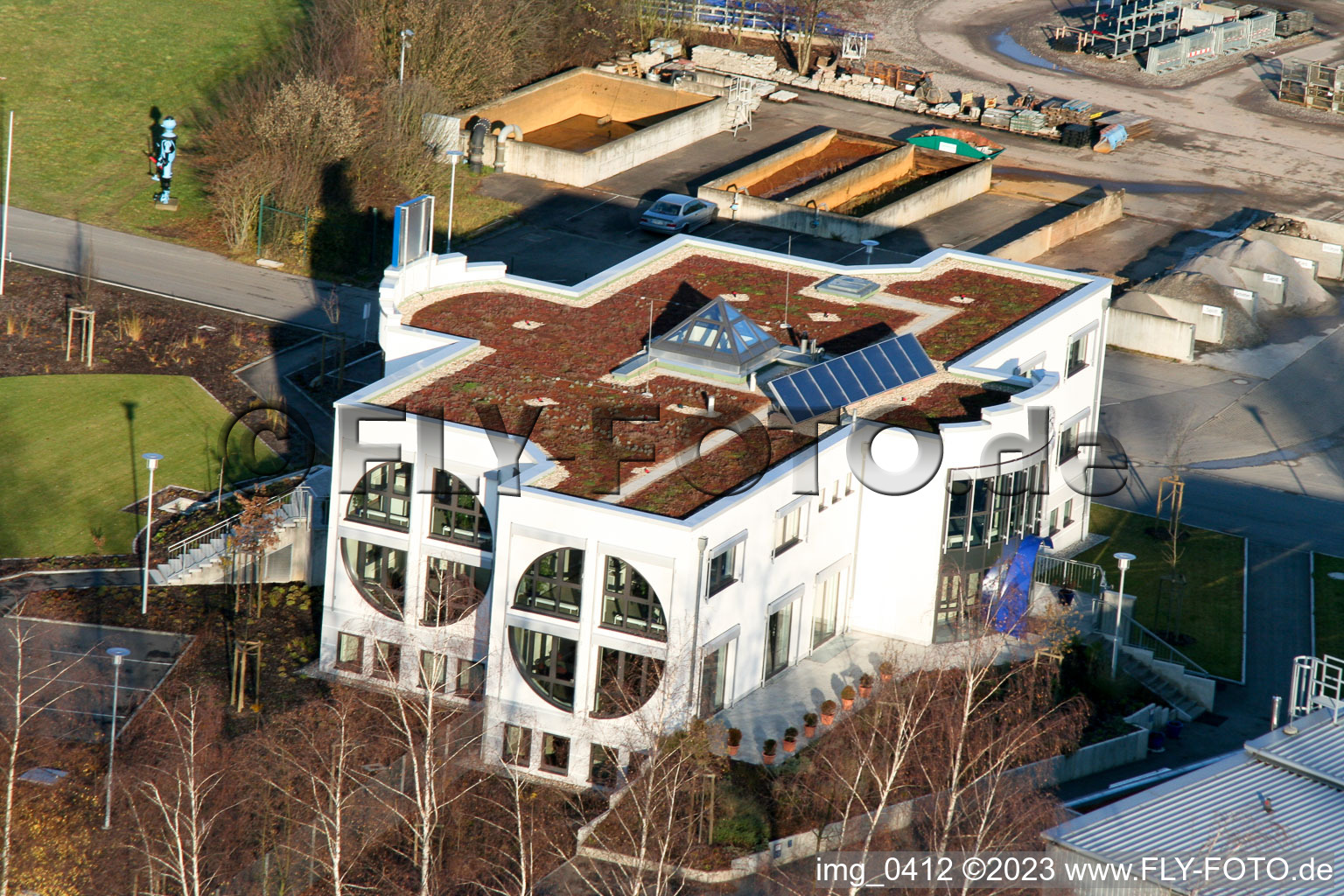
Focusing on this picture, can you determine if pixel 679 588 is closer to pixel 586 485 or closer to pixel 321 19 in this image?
pixel 586 485

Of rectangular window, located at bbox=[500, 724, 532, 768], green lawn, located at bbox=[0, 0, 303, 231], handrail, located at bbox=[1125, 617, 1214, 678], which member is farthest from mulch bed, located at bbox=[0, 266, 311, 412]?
handrail, located at bbox=[1125, 617, 1214, 678]

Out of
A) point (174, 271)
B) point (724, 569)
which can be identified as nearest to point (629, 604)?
point (724, 569)

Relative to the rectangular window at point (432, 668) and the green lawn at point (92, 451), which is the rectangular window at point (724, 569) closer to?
the rectangular window at point (432, 668)

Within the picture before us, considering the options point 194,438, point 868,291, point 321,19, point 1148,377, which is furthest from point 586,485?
point 321,19

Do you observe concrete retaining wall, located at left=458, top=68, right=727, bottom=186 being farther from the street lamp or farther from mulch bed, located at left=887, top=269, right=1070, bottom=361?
mulch bed, located at left=887, top=269, right=1070, bottom=361

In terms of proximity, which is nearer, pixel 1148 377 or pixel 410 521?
pixel 410 521

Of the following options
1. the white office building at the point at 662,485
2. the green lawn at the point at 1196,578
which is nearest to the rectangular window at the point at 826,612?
the white office building at the point at 662,485
